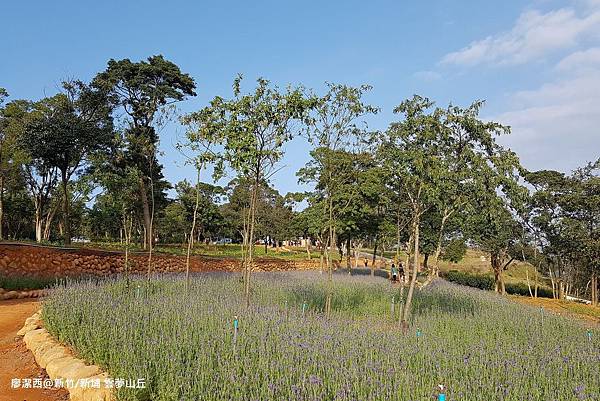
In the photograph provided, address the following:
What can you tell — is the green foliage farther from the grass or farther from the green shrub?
the grass

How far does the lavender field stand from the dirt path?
18.5 inches

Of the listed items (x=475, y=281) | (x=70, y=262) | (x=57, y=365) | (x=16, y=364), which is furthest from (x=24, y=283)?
(x=475, y=281)

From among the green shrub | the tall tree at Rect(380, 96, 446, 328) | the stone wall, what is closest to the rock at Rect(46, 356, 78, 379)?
the tall tree at Rect(380, 96, 446, 328)

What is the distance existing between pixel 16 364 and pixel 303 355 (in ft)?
13.8

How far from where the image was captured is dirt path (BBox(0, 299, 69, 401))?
448cm

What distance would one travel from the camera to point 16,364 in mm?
5516

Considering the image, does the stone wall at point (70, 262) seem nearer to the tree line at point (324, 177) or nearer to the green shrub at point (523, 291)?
the tree line at point (324, 177)

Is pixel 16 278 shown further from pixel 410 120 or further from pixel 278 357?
pixel 410 120

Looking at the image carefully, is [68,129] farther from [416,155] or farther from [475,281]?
[475,281]

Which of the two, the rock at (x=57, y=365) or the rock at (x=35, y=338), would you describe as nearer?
the rock at (x=57, y=365)

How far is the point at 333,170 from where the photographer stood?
862cm

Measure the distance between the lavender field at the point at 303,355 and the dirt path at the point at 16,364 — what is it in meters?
0.47

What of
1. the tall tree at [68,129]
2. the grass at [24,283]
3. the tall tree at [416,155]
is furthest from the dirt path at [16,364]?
the tall tree at [68,129]

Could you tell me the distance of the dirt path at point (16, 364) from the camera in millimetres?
4480
